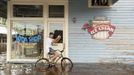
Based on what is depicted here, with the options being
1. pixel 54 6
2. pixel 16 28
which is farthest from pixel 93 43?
pixel 16 28

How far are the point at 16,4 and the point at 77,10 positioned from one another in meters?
3.46

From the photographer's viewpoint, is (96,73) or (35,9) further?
(35,9)

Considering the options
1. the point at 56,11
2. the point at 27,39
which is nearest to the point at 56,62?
the point at 27,39

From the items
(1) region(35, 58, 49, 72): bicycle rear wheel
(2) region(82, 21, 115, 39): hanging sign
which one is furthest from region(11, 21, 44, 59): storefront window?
(2) region(82, 21, 115, 39): hanging sign

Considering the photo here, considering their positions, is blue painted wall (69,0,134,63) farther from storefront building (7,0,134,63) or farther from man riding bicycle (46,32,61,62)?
man riding bicycle (46,32,61,62)

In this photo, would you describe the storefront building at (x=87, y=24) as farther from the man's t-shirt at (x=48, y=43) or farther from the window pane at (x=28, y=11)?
the man's t-shirt at (x=48, y=43)

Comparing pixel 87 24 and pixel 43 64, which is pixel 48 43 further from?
pixel 87 24

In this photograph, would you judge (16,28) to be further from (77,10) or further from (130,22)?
(130,22)

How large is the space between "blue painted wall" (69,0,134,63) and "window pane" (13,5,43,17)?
1.75 meters

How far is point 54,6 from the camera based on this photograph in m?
21.3

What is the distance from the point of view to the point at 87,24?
21.1m

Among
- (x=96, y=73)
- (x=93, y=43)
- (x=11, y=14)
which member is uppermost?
(x=11, y=14)

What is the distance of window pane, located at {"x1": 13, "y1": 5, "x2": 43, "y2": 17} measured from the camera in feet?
69.7

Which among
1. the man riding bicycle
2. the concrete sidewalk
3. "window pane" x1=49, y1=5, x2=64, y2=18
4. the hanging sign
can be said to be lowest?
the concrete sidewalk
